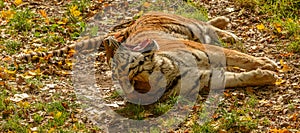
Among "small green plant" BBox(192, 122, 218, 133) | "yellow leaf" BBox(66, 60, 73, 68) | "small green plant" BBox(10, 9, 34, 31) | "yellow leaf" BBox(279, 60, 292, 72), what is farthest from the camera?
"small green plant" BBox(10, 9, 34, 31)

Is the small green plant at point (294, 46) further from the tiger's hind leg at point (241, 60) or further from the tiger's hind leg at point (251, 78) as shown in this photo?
the tiger's hind leg at point (251, 78)

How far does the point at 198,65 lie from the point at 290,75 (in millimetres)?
980

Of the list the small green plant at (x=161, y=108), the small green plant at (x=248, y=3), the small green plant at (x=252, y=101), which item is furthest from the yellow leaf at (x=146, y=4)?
the small green plant at (x=252, y=101)

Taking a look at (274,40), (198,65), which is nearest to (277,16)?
(274,40)

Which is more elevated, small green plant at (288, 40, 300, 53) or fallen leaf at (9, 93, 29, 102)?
small green plant at (288, 40, 300, 53)

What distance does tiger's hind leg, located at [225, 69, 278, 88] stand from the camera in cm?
557

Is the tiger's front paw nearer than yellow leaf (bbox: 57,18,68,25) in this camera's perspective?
Yes

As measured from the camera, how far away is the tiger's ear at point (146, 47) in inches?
212

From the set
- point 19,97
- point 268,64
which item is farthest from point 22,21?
point 268,64

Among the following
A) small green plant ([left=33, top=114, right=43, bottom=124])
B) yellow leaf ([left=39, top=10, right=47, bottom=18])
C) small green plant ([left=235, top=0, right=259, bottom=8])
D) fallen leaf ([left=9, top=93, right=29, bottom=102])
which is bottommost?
small green plant ([left=33, top=114, right=43, bottom=124])

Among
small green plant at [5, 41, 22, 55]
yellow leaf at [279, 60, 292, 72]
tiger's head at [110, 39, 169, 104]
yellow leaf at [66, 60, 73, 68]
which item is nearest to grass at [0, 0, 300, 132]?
small green plant at [5, 41, 22, 55]

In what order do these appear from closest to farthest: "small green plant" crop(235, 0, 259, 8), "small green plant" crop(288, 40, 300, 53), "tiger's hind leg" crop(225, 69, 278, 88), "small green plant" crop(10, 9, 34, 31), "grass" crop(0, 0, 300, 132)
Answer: "grass" crop(0, 0, 300, 132) < "tiger's hind leg" crop(225, 69, 278, 88) < "small green plant" crop(288, 40, 300, 53) < "small green plant" crop(235, 0, 259, 8) < "small green plant" crop(10, 9, 34, 31)

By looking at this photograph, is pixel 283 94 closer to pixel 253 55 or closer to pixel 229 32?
pixel 253 55

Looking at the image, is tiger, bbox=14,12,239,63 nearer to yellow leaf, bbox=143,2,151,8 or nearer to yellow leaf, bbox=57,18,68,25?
yellow leaf, bbox=57,18,68,25
